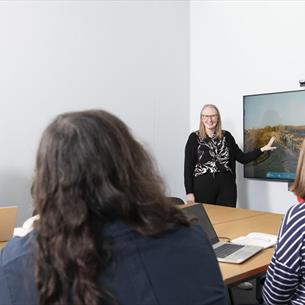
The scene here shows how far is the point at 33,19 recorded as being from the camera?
406 centimetres

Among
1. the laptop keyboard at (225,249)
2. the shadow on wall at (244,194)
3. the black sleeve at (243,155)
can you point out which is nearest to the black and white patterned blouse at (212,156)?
the black sleeve at (243,155)

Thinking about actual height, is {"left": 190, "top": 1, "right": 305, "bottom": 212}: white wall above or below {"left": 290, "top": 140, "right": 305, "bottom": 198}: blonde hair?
above

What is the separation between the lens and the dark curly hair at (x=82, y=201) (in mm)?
859

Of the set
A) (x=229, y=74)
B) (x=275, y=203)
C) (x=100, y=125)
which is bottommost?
(x=275, y=203)

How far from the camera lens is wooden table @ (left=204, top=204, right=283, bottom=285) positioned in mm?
1840

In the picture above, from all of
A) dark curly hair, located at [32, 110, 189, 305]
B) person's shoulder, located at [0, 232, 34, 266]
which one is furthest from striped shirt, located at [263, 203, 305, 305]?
person's shoulder, located at [0, 232, 34, 266]

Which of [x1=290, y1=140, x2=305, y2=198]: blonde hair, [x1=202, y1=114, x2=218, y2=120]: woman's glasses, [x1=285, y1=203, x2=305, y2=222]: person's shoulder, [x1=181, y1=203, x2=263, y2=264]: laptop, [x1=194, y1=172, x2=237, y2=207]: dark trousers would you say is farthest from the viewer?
[x1=194, y1=172, x2=237, y2=207]: dark trousers

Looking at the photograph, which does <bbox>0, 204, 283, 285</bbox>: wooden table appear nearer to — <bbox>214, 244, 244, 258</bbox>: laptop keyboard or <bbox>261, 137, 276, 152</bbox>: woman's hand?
<bbox>214, 244, 244, 258</bbox>: laptop keyboard

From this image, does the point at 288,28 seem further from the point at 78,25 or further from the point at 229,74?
the point at 78,25

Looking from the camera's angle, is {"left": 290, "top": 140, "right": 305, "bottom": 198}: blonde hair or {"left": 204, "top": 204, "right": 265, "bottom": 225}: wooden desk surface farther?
{"left": 204, "top": 204, "right": 265, "bottom": 225}: wooden desk surface

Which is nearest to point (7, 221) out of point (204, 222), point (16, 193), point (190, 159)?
point (204, 222)

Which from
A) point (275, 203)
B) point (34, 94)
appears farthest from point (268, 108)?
point (34, 94)

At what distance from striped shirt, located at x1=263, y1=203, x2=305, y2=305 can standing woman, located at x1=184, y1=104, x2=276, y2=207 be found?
2587mm

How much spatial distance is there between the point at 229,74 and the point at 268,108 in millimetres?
691
